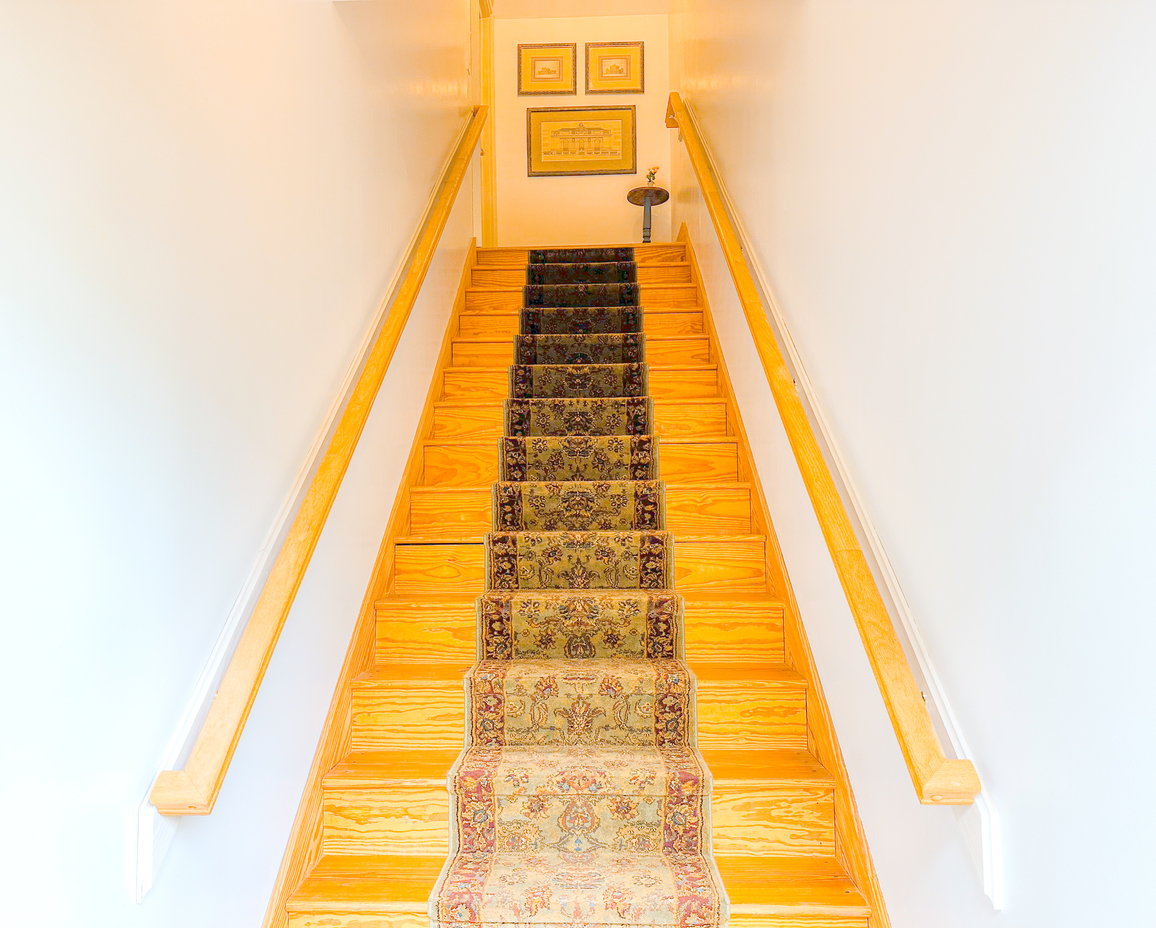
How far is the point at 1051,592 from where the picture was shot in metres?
1.04

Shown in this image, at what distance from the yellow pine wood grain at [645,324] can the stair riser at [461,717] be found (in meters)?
1.96

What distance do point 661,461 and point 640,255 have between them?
1961 millimetres

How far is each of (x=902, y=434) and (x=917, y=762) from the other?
1.85ft

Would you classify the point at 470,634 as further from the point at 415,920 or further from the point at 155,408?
the point at 155,408

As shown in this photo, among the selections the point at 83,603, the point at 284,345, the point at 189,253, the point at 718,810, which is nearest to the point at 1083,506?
the point at 718,810

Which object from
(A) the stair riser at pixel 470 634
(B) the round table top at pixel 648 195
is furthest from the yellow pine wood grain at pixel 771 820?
(B) the round table top at pixel 648 195

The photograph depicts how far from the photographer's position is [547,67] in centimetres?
592

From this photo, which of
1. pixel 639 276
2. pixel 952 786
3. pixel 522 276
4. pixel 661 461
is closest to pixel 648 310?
pixel 639 276

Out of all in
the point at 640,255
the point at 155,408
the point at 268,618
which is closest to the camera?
the point at 155,408

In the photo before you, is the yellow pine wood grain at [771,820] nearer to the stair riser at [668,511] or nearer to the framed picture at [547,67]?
the stair riser at [668,511]

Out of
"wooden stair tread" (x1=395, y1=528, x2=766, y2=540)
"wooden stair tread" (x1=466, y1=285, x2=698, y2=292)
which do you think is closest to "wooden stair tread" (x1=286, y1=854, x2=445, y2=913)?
"wooden stair tread" (x1=395, y1=528, x2=766, y2=540)

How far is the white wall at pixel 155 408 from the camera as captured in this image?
103cm

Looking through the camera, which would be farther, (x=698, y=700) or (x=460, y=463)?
(x=460, y=463)

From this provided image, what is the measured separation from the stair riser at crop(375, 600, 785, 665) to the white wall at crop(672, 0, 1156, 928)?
0.99 feet
